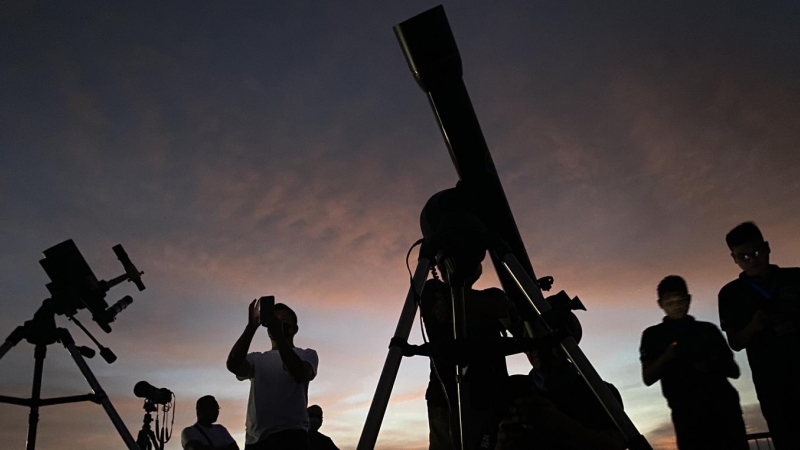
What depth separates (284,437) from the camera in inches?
155

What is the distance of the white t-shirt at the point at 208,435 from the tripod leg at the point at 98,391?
3.91 feet

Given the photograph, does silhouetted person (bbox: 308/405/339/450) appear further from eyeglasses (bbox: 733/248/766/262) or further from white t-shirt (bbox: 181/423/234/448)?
eyeglasses (bbox: 733/248/766/262)

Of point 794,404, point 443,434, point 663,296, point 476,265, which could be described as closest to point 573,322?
point 476,265

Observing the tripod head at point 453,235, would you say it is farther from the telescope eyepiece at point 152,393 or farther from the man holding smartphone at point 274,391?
the telescope eyepiece at point 152,393

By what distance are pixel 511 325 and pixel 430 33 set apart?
134cm

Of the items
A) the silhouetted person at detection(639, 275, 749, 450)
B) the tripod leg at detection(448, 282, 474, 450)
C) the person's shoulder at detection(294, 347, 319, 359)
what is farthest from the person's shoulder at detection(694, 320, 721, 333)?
the person's shoulder at detection(294, 347, 319, 359)

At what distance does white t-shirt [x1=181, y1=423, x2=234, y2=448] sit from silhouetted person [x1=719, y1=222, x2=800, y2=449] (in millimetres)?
4991

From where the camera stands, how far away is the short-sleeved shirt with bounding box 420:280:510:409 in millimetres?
1888

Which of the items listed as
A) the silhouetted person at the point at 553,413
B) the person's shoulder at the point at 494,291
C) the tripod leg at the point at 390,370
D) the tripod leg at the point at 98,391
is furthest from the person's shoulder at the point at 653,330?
the tripod leg at the point at 98,391

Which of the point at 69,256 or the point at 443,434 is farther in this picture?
the point at 69,256

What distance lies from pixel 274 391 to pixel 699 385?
3.34 meters

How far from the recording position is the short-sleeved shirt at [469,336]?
6.19ft

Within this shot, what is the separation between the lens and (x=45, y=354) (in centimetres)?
434

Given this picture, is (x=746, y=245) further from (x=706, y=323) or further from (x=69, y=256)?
(x=69, y=256)
